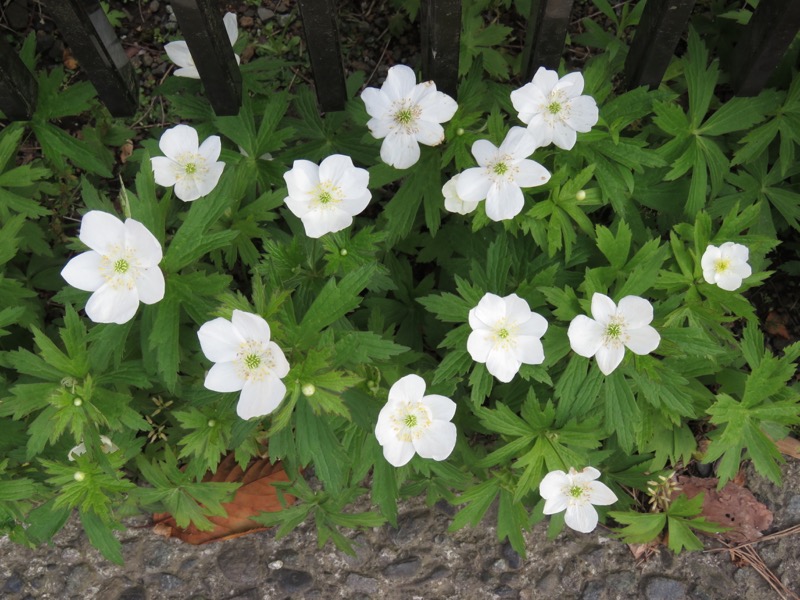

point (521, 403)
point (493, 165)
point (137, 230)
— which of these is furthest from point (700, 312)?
point (137, 230)

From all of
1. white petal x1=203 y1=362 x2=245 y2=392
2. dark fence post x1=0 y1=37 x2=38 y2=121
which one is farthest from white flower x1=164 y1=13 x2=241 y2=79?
white petal x1=203 y1=362 x2=245 y2=392

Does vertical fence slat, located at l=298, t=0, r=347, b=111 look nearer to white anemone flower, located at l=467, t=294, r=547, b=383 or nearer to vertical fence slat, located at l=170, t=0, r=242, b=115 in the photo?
vertical fence slat, located at l=170, t=0, r=242, b=115

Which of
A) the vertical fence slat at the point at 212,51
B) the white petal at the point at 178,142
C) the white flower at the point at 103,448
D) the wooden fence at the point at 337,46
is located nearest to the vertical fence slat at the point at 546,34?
the wooden fence at the point at 337,46

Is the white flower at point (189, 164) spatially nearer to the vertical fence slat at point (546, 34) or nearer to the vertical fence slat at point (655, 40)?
the vertical fence slat at point (546, 34)

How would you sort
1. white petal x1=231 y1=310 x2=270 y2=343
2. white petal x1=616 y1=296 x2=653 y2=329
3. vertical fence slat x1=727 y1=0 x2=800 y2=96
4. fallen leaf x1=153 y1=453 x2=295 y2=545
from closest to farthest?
white petal x1=231 y1=310 x2=270 y2=343, white petal x1=616 y1=296 x2=653 y2=329, vertical fence slat x1=727 y1=0 x2=800 y2=96, fallen leaf x1=153 y1=453 x2=295 y2=545

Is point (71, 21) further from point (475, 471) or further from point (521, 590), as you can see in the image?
point (521, 590)

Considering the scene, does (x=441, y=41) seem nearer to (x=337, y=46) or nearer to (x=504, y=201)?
(x=337, y=46)
